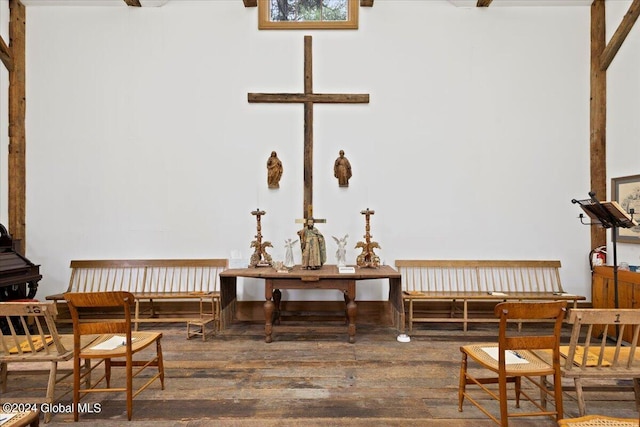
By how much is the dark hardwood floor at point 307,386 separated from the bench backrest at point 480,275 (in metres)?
0.89

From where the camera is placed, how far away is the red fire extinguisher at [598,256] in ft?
16.0

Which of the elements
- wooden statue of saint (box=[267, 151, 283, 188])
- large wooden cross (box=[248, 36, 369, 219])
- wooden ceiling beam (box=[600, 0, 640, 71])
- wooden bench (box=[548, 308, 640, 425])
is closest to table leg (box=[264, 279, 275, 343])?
large wooden cross (box=[248, 36, 369, 219])

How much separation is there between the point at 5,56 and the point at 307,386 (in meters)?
5.89

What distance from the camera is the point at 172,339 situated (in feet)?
14.2

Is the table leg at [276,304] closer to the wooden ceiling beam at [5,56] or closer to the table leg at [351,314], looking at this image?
the table leg at [351,314]

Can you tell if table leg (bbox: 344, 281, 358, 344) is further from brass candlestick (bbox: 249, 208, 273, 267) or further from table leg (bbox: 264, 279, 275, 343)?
brass candlestick (bbox: 249, 208, 273, 267)

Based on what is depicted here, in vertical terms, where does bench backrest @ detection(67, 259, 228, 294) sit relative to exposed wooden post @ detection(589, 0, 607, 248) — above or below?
below

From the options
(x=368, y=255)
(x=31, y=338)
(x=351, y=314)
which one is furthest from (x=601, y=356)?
(x=31, y=338)

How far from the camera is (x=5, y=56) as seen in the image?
5.06 metres

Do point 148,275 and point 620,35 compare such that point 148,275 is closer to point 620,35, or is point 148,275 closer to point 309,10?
point 309,10

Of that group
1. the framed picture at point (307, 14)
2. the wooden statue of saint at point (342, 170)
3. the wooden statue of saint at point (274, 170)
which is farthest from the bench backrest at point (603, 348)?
the framed picture at point (307, 14)

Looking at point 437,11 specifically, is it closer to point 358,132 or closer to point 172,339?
point 358,132

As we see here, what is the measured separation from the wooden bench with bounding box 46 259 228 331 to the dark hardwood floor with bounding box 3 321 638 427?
2.91 feet

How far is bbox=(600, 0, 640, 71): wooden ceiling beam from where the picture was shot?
4582 millimetres
